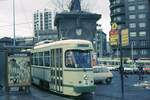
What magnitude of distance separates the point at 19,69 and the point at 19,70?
65 mm

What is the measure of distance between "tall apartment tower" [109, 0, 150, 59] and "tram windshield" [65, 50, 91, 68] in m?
102

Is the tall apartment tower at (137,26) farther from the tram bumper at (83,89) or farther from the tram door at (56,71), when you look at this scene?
the tram bumper at (83,89)

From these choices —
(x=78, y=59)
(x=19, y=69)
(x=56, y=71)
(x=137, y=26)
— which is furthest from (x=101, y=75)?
(x=137, y=26)

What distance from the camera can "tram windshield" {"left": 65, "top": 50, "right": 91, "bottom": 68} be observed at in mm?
23594

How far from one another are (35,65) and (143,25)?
96150 mm

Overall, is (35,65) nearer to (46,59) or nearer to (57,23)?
(46,59)

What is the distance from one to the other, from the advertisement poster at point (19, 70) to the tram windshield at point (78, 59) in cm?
329

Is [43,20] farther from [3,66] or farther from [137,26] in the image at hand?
[3,66]

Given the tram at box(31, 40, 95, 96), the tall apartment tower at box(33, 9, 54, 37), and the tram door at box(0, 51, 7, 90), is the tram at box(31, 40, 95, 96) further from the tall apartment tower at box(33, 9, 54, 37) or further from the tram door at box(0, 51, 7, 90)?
the tall apartment tower at box(33, 9, 54, 37)

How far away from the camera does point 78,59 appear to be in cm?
2369

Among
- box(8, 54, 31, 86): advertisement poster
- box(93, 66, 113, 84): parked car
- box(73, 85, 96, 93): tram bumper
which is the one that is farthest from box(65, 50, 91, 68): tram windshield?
box(93, 66, 113, 84): parked car

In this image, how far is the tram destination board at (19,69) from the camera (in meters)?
25.9

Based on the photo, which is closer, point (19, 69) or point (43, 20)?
point (19, 69)

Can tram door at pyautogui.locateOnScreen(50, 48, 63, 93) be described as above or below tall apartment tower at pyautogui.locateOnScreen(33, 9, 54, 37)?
below
